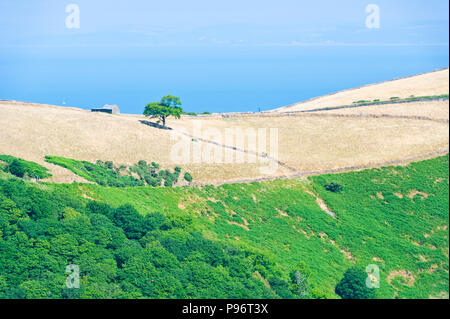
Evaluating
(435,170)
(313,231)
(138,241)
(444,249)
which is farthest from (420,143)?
(138,241)

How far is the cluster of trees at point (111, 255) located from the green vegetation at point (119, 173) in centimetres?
1230

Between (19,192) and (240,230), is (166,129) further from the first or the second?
(19,192)

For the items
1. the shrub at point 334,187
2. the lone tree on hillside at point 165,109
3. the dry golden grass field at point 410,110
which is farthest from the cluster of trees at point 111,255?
the dry golden grass field at point 410,110

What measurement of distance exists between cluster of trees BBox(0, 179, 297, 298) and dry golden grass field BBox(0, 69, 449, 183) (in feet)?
35.5

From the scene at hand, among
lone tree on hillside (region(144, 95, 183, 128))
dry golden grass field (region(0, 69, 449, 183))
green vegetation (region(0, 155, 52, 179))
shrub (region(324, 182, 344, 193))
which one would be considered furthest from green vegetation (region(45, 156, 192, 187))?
shrub (region(324, 182, 344, 193))

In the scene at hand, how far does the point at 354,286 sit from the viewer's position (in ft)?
183

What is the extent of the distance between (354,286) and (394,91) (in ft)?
269

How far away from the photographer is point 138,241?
53781mm

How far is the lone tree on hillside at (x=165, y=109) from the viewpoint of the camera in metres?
98.3

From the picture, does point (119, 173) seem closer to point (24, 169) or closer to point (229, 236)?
point (24, 169)

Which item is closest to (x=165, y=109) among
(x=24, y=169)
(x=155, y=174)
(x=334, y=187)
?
(x=155, y=174)

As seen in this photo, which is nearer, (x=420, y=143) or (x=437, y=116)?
(x=420, y=143)

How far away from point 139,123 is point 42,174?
1435 inches

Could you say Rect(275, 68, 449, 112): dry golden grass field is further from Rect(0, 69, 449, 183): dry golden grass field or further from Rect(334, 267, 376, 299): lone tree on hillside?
Rect(334, 267, 376, 299): lone tree on hillside
